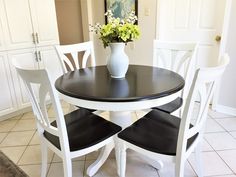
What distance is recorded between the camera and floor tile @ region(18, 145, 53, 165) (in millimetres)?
1946

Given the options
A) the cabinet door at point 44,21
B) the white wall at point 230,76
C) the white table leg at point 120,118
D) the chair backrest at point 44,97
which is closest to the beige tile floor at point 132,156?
the white wall at point 230,76

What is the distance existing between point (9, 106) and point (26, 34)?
96cm

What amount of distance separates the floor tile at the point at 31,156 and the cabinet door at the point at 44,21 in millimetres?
1431

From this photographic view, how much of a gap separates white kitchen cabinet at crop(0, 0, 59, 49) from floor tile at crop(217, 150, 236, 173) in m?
2.54

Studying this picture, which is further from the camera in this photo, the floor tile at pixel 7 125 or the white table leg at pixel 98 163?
the floor tile at pixel 7 125

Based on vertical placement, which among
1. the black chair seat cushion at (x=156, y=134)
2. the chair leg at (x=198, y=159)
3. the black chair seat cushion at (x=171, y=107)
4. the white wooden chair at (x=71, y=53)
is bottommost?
the chair leg at (x=198, y=159)

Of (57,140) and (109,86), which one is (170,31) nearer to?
(109,86)

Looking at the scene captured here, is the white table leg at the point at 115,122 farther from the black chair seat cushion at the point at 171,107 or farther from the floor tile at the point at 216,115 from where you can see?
the floor tile at the point at 216,115

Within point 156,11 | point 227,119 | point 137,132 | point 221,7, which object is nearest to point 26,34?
point 156,11

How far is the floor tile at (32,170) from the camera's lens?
1.79 m

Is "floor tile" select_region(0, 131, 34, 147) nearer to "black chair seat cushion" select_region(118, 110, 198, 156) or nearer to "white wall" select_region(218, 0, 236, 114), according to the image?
"black chair seat cushion" select_region(118, 110, 198, 156)

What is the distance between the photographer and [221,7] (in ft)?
8.55

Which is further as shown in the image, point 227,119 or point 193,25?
point 193,25

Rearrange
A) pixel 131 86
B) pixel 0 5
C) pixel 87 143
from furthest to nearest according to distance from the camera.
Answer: pixel 0 5
pixel 131 86
pixel 87 143
